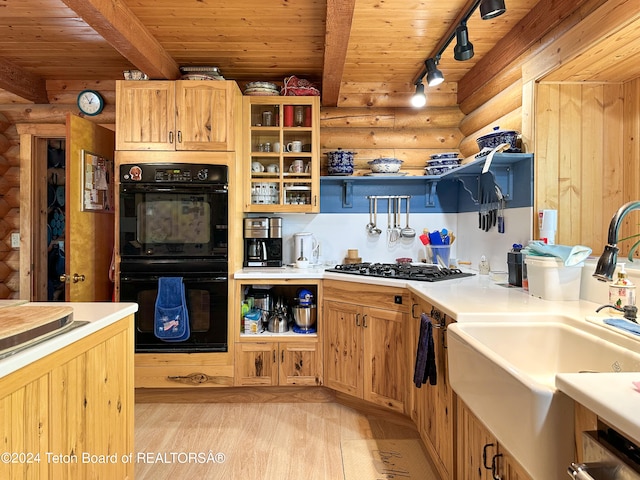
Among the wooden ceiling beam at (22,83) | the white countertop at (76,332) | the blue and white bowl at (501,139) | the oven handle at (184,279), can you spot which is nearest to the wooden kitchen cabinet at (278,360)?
the oven handle at (184,279)

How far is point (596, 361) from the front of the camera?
1.16 meters

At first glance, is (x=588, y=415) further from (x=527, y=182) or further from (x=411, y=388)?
(x=527, y=182)

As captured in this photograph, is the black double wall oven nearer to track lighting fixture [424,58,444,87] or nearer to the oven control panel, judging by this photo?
the oven control panel

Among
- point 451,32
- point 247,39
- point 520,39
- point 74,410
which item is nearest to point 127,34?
point 247,39

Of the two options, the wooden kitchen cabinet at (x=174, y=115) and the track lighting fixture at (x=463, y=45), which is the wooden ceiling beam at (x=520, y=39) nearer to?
the track lighting fixture at (x=463, y=45)

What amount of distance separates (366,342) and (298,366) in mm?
539

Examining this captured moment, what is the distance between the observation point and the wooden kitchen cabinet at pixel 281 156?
2.92 metres

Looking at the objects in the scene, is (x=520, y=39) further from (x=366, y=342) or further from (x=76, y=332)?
(x=76, y=332)

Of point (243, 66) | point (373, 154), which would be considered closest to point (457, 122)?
point (373, 154)

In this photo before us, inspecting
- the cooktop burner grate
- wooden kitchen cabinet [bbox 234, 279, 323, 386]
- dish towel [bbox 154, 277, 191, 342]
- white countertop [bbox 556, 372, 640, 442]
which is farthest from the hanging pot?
white countertop [bbox 556, 372, 640, 442]

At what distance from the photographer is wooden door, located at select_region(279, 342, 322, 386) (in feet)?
8.61

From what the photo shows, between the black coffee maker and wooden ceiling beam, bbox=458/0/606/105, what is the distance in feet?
5.91

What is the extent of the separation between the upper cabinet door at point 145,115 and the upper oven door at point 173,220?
298 mm

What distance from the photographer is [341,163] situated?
3.04 m
